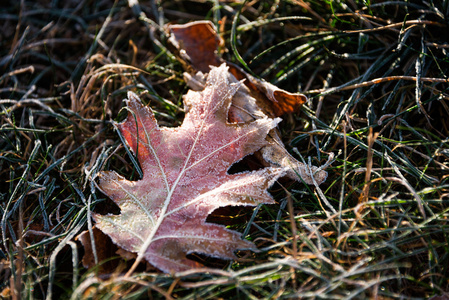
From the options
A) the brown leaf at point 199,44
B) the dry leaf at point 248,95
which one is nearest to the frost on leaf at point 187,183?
the dry leaf at point 248,95

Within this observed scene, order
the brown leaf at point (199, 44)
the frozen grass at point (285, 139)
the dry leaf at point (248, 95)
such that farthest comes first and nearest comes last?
the brown leaf at point (199, 44) < the dry leaf at point (248, 95) < the frozen grass at point (285, 139)

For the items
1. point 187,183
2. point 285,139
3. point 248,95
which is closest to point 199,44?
point 248,95

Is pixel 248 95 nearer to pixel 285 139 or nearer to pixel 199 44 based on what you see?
pixel 285 139

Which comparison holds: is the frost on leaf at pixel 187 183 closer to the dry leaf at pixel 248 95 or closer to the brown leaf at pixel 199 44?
the dry leaf at pixel 248 95

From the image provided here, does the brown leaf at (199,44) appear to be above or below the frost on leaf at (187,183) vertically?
above

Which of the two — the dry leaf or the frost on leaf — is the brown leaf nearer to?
the dry leaf

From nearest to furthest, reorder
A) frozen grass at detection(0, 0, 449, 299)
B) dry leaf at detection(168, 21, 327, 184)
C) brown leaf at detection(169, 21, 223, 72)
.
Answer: frozen grass at detection(0, 0, 449, 299) < dry leaf at detection(168, 21, 327, 184) < brown leaf at detection(169, 21, 223, 72)

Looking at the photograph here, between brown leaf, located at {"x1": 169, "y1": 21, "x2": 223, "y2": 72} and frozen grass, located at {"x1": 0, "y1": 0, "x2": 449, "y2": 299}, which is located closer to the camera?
frozen grass, located at {"x1": 0, "y1": 0, "x2": 449, "y2": 299}

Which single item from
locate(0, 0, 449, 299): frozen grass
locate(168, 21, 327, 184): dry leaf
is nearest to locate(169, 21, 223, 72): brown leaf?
locate(168, 21, 327, 184): dry leaf
